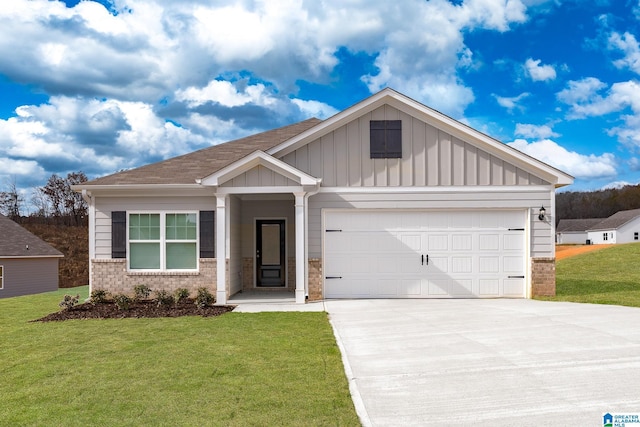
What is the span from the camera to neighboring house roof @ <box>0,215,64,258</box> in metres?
26.2

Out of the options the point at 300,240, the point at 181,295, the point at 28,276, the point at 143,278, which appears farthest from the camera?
the point at 28,276

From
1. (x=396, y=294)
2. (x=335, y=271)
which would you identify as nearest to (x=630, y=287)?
(x=396, y=294)

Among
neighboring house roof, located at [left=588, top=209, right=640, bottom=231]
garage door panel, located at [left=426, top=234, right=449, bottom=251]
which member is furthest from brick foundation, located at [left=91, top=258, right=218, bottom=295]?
neighboring house roof, located at [left=588, top=209, right=640, bottom=231]

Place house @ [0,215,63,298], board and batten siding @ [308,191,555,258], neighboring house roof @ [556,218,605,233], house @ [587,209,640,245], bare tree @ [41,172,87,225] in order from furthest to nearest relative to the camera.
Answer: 1. neighboring house roof @ [556,218,605,233]
2. house @ [587,209,640,245]
3. bare tree @ [41,172,87,225]
4. house @ [0,215,63,298]
5. board and batten siding @ [308,191,555,258]

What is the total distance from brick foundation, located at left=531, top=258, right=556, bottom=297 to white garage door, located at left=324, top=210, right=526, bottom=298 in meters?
0.69

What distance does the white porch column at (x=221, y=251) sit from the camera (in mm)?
11914

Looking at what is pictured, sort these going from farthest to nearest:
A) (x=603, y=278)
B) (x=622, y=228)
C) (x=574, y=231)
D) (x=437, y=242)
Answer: (x=574, y=231)
(x=622, y=228)
(x=603, y=278)
(x=437, y=242)

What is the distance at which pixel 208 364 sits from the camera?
20.7 feet

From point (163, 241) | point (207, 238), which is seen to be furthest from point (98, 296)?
point (207, 238)

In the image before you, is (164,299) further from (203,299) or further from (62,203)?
(62,203)

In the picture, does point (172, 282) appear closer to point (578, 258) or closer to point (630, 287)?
point (630, 287)

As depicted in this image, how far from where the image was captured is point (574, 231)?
70.3 meters

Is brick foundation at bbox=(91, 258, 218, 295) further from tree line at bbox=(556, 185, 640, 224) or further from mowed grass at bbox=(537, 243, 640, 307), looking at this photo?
tree line at bbox=(556, 185, 640, 224)

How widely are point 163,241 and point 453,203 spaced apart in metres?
7.33
